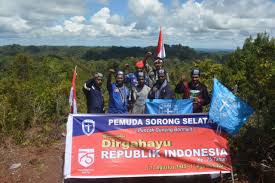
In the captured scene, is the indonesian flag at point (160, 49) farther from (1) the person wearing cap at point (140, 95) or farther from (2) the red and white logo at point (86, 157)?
(2) the red and white logo at point (86, 157)

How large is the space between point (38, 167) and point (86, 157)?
7.32ft


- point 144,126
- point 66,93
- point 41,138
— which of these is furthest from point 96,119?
point 66,93

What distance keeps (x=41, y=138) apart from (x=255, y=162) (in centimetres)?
570

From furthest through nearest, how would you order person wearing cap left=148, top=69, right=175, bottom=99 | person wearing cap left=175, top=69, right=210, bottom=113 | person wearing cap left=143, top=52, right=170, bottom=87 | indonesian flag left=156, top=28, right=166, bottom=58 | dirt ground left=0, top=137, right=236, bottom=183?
indonesian flag left=156, top=28, right=166, bottom=58 < person wearing cap left=143, top=52, right=170, bottom=87 < person wearing cap left=148, top=69, right=175, bottom=99 < person wearing cap left=175, top=69, right=210, bottom=113 < dirt ground left=0, top=137, right=236, bottom=183

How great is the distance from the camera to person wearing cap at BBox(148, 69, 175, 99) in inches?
Result: 300

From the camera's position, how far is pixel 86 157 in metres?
6.48

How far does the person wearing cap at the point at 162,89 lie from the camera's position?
7609 millimetres

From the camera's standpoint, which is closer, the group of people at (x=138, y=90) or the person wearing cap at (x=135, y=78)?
the group of people at (x=138, y=90)

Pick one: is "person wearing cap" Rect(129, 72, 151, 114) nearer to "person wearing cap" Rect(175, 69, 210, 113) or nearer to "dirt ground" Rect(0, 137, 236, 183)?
"person wearing cap" Rect(175, 69, 210, 113)

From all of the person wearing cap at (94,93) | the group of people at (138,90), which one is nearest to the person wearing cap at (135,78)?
the group of people at (138,90)

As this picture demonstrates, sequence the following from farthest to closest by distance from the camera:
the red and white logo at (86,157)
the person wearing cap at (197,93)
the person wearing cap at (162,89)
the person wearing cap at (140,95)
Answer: the person wearing cap at (140,95) → the person wearing cap at (162,89) → the person wearing cap at (197,93) → the red and white logo at (86,157)

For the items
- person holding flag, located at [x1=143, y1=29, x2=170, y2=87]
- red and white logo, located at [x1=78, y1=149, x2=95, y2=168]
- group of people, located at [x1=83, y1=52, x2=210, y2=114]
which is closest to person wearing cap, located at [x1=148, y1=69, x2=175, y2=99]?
group of people, located at [x1=83, y1=52, x2=210, y2=114]

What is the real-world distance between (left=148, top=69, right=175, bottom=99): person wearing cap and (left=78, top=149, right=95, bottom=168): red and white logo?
198 cm

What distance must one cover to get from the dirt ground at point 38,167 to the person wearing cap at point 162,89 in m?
1.67
